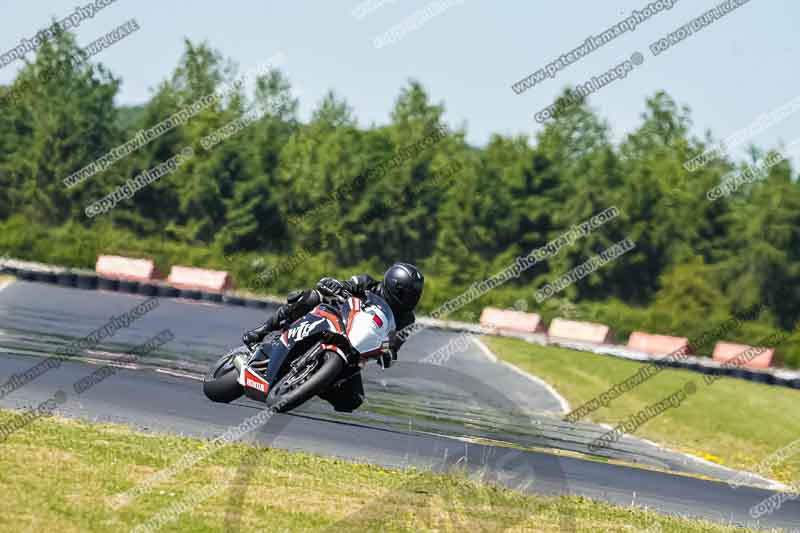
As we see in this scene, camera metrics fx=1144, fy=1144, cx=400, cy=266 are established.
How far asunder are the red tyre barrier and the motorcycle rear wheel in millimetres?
32444

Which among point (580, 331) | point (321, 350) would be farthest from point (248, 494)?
point (580, 331)

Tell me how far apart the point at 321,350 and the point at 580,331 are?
120 ft

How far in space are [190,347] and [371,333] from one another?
16.5 meters

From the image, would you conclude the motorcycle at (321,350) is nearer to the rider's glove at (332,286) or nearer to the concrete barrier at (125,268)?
the rider's glove at (332,286)

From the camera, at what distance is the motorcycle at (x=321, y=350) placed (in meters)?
11.4

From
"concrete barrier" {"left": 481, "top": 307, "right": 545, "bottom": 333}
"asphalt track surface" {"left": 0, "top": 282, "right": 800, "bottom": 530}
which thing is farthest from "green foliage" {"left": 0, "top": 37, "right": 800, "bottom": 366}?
"asphalt track surface" {"left": 0, "top": 282, "right": 800, "bottom": 530}

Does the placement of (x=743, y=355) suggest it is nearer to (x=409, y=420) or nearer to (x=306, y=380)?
(x=409, y=420)

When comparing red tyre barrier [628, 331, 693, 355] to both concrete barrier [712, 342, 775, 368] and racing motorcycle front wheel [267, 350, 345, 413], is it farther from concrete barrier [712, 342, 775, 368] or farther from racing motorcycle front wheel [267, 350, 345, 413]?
racing motorcycle front wheel [267, 350, 345, 413]

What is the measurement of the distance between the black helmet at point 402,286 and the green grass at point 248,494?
1.91 meters

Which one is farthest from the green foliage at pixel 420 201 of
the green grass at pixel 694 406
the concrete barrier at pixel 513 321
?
the green grass at pixel 694 406

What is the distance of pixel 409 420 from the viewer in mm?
20016

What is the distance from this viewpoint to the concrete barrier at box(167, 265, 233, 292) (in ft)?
157

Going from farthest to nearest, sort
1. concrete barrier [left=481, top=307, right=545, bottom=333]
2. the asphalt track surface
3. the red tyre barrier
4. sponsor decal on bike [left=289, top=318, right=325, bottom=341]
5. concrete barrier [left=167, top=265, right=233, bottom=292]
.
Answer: concrete barrier [left=167, top=265, right=233, bottom=292], concrete barrier [left=481, top=307, right=545, bottom=333], the red tyre barrier, the asphalt track surface, sponsor decal on bike [left=289, top=318, right=325, bottom=341]

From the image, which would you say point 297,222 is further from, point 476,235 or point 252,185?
point 476,235
